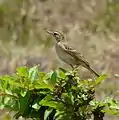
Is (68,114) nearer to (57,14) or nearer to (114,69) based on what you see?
(114,69)

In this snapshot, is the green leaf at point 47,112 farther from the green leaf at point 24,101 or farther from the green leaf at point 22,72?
the green leaf at point 22,72

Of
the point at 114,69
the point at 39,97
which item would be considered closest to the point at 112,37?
the point at 114,69

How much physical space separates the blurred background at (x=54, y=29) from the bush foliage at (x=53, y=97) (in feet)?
27.9

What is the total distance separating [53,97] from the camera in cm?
377

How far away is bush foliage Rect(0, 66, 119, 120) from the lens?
376 centimetres

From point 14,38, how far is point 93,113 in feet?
37.0

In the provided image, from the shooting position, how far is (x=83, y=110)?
376 cm

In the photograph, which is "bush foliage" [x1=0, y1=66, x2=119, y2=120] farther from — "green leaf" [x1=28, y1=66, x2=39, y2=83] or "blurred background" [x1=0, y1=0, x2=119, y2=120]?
"blurred background" [x1=0, y1=0, x2=119, y2=120]

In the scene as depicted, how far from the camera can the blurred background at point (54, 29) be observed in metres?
13.7

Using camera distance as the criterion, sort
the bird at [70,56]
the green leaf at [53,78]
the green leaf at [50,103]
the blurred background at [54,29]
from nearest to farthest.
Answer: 1. the green leaf at [50,103]
2. the green leaf at [53,78]
3. the bird at [70,56]
4. the blurred background at [54,29]

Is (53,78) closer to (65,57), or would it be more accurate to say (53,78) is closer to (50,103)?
(50,103)

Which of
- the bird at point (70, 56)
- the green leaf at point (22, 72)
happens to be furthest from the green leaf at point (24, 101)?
the bird at point (70, 56)

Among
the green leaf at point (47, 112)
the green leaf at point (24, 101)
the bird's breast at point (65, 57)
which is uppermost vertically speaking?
the bird's breast at point (65, 57)

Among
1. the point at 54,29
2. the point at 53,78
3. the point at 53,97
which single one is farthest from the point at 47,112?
the point at 54,29
